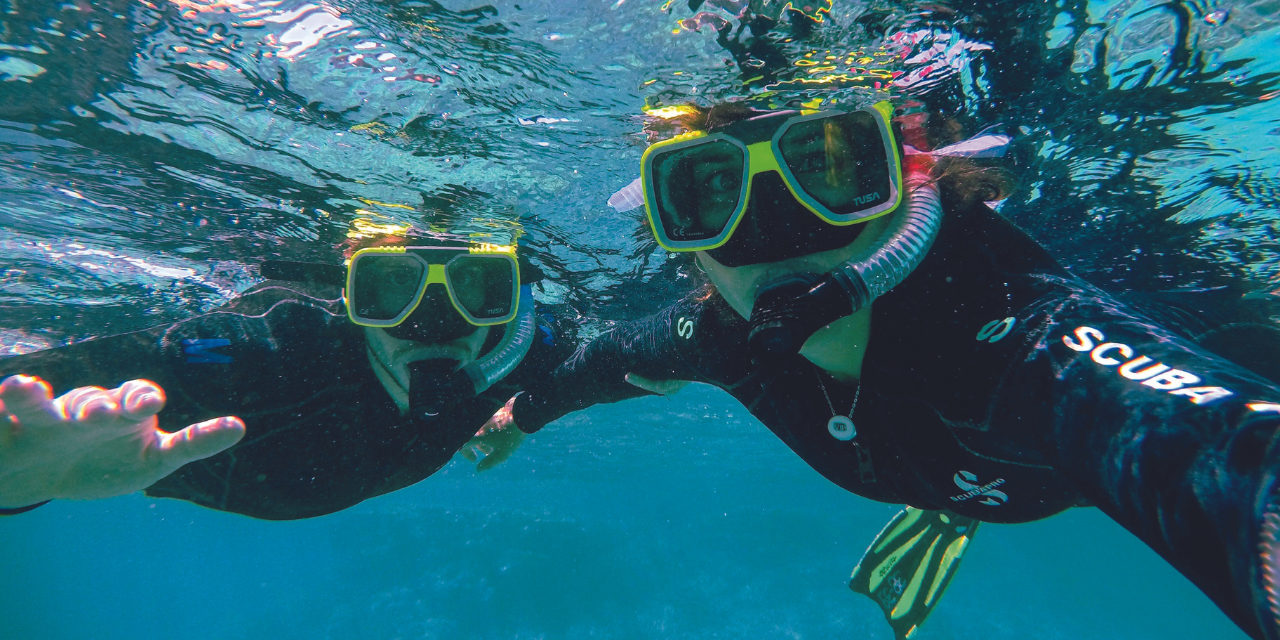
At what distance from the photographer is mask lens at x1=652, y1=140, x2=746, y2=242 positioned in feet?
9.17

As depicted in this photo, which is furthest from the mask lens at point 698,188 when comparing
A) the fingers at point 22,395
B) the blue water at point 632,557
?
the blue water at point 632,557

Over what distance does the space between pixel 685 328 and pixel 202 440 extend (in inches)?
115

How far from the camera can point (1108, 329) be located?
1742mm

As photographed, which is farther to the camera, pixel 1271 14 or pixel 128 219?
pixel 128 219

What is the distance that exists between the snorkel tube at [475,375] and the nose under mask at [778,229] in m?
3.20

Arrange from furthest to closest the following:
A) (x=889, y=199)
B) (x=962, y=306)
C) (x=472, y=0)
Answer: (x=472, y=0), (x=889, y=199), (x=962, y=306)

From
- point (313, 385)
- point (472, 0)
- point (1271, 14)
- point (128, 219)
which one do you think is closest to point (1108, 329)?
point (1271, 14)

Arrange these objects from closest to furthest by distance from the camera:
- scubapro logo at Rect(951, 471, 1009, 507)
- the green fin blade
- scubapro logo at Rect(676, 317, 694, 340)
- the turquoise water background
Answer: scubapro logo at Rect(951, 471, 1009, 507) → scubapro logo at Rect(676, 317, 694, 340) → the turquoise water background → the green fin blade

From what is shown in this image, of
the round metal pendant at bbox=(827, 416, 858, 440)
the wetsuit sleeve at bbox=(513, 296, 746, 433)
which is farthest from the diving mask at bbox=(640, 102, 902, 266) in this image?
the round metal pendant at bbox=(827, 416, 858, 440)

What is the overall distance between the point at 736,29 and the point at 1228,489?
4.06m

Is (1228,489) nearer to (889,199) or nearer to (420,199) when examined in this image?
(889,199)

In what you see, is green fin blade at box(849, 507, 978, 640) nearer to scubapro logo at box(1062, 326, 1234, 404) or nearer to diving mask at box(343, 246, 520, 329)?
scubapro logo at box(1062, 326, 1234, 404)

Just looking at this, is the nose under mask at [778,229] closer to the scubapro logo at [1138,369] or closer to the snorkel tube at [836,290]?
the snorkel tube at [836,290]

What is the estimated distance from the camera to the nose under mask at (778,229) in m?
2.46
